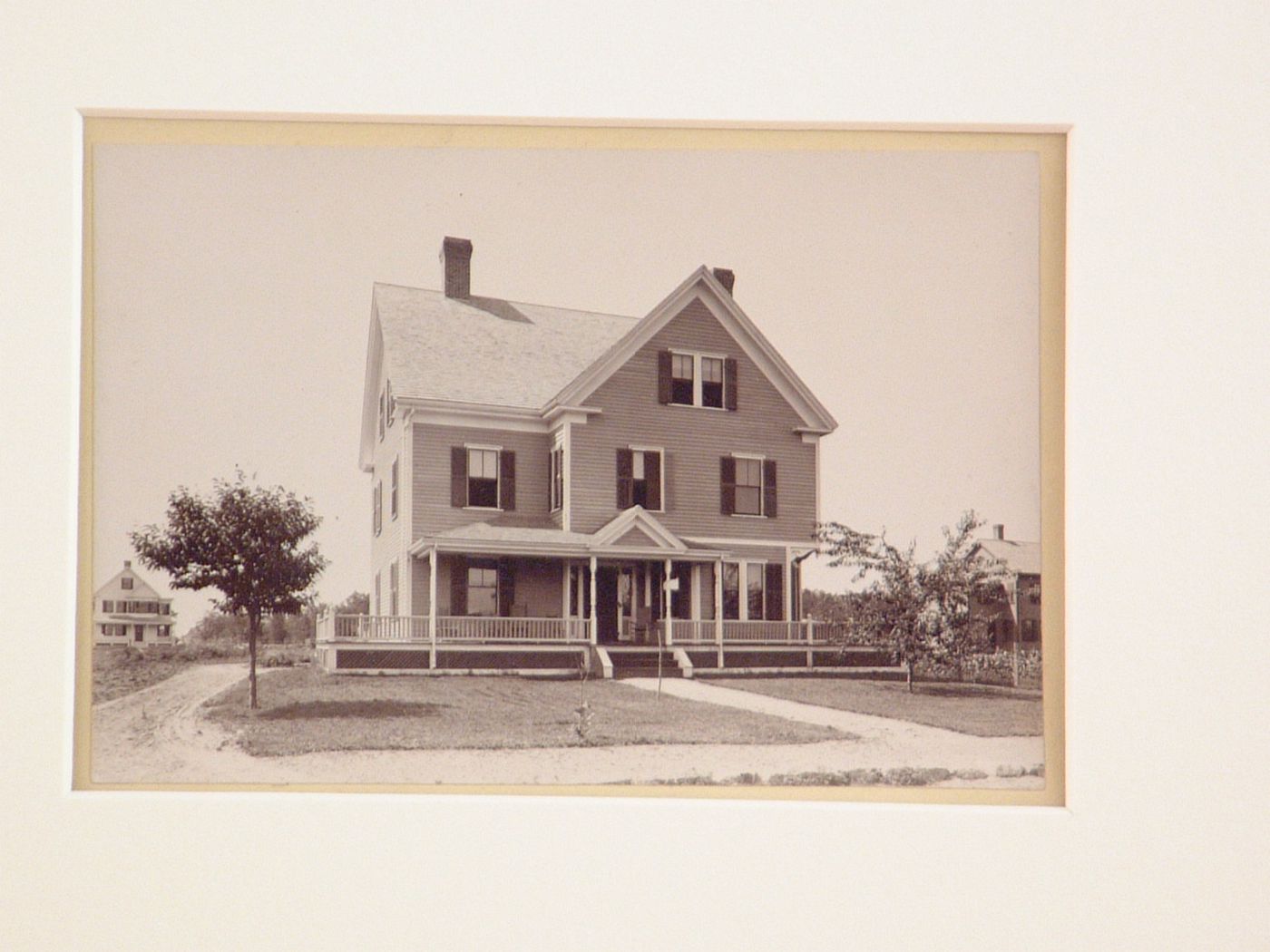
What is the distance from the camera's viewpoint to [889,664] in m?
5.41

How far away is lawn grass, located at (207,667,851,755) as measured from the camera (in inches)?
201

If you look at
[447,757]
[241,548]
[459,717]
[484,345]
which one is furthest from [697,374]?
[241,548]

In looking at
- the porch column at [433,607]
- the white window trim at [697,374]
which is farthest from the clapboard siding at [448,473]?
the white window trim at [697,374]

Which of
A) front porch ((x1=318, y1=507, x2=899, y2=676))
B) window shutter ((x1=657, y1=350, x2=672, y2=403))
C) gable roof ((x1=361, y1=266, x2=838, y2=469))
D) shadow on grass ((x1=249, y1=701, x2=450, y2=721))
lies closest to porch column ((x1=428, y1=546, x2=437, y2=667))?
front porch ((x1=318, y1=507, x2=899, y2=676))

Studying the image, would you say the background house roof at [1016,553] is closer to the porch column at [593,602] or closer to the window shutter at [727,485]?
the window shutter at [727,485]

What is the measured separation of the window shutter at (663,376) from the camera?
18.2 ft

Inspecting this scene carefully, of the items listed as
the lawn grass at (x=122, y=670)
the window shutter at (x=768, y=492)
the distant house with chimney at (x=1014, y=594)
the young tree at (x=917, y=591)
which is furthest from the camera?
the window shutter at (x=768, y=492)

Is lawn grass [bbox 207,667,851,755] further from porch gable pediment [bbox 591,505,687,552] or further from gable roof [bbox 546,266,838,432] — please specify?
gable roof [bbox 546,266,838,432]

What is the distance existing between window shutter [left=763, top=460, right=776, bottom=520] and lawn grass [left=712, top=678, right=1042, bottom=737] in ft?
2.56

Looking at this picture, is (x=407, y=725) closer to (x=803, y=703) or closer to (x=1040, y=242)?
(x=803, y=703)

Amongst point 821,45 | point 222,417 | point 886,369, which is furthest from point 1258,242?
point 222,417

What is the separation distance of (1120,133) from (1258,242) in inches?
29.5

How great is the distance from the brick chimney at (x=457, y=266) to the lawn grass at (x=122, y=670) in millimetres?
2031

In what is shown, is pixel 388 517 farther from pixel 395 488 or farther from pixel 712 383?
pixel 712 383
